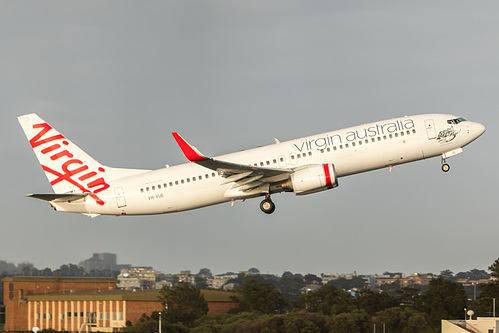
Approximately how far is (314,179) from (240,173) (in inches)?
200

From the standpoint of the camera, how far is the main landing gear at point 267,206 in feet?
177

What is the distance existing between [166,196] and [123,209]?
3.62 metres

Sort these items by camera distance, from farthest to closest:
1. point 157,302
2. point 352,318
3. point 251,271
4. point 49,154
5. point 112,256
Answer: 1. point 251,271
2. point 112,256
3. point 157,302
4. point 352,318
5. point 49,154

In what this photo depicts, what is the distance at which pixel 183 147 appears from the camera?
47.7 m

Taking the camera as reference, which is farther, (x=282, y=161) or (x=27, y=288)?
(x=27, y=288)

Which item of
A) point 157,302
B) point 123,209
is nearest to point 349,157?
point 123,209

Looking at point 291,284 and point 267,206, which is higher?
point 267,206

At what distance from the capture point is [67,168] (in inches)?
2249

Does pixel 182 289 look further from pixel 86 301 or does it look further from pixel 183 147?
pixel 183 147

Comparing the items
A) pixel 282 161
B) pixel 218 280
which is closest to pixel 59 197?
pixel 282 161

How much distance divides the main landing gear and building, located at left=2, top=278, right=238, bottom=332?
113 ft

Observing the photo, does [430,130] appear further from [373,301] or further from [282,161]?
[373,301]

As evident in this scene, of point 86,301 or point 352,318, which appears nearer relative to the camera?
point 352,318

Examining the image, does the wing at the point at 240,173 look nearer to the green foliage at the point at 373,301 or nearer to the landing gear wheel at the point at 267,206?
the landing gear wheel at the point at 267,206
